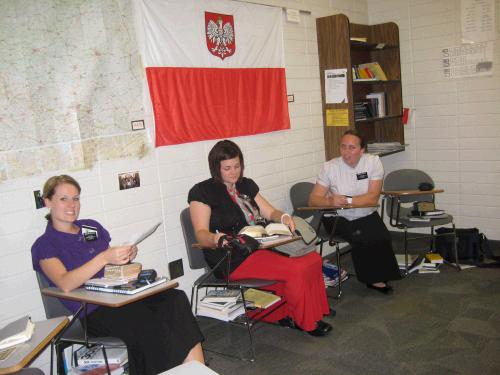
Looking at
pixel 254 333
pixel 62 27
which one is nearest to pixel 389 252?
pixel 254 333

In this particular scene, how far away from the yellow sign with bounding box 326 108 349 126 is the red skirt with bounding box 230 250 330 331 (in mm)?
1786

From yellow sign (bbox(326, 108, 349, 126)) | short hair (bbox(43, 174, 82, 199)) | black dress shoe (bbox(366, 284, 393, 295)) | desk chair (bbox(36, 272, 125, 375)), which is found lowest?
black dress shoe (bbox(366, 284, 393, 295))

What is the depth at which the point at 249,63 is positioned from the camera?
4.03 m

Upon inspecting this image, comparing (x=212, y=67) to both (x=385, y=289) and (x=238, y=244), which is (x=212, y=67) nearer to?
(x=238, y=244)

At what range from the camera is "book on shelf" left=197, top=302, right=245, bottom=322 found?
3.20 meters

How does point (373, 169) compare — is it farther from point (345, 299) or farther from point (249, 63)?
point (249, 63)

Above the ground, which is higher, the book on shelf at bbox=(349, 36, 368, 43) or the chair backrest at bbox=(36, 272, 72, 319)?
the book on shelf at bbox=(349, 36, 368, 43)

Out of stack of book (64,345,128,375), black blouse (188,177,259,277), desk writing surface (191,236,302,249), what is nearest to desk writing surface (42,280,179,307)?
stack of book (64,345,128,375)

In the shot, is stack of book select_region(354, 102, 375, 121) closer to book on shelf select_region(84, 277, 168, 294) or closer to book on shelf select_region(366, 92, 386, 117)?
book on shelf select_region(366, 92, 386, 117)

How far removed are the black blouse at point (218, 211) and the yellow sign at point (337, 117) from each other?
1749 millimetres

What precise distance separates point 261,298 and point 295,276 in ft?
1.33

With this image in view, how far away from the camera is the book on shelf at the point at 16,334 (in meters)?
1.90

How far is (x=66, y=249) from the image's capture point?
259 centimetres

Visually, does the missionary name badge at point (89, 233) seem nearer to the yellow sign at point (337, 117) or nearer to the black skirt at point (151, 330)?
the black skirt at point (151, 330)
